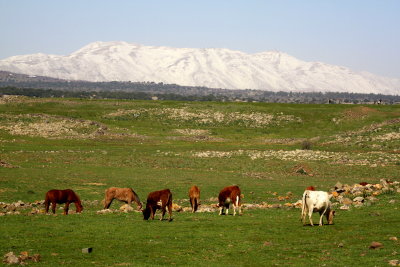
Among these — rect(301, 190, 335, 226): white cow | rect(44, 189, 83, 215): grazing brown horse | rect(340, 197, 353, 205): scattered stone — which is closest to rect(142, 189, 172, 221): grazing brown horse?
rect(44, 189, 83, 215): grazing brown horse

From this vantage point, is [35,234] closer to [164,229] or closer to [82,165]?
[164,229]

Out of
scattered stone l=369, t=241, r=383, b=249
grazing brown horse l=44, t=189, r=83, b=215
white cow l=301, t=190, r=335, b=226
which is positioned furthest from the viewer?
grazing brown horse l=44, t=189, r=83, b=215

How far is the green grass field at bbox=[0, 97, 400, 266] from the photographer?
20766mm

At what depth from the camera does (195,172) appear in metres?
58.3

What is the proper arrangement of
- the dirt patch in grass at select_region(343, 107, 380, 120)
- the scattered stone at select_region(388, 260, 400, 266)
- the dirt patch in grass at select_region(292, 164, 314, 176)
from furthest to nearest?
the dirt patch in grass at select_region(343, 107, 380, 120) → the dirt patch in grass at select_region(292, 164, 314, 176) → the scattered stone at select_region(388, 260, 400, 266)

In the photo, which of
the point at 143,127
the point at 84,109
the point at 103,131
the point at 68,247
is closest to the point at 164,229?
the point at 68,247

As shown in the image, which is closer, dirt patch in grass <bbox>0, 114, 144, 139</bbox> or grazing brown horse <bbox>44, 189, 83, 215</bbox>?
grazing brown horse <bbox>44, 189, 83, 215</bbox>

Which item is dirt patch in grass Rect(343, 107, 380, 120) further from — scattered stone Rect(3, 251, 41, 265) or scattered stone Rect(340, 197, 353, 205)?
scattered stone Rect(3, 251, 41, 265)

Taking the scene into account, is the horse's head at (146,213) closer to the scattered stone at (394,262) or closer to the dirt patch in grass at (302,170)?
the scattered stone at (394,262)

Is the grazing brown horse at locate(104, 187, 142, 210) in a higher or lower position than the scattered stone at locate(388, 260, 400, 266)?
lower

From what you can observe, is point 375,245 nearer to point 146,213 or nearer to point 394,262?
point 394,262

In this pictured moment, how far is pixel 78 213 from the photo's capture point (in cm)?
2961

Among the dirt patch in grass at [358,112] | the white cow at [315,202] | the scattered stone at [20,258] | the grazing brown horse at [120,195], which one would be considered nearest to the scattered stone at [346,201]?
the white cow at [315,202]

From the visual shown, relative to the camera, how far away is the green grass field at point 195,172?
2077cm
